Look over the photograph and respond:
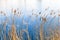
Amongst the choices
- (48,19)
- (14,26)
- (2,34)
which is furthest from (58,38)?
(2,34)

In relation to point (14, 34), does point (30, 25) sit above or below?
above

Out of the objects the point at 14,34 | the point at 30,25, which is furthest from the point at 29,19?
the point at 14,34

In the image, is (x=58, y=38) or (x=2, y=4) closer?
(x=58, y=38)

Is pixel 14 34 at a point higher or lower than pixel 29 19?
lower

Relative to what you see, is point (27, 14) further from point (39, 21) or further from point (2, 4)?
point (2, 4)

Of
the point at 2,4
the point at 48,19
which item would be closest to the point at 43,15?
the point at 48,19

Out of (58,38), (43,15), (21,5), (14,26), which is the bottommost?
(58,38)

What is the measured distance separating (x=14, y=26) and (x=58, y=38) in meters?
0.58

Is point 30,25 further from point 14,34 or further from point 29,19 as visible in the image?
point 14,34

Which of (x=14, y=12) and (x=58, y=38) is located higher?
(x=14, y=12)

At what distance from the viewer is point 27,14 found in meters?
1.91

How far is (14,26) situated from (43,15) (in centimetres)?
40

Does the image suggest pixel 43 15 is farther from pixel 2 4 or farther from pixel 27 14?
pixel 2 4

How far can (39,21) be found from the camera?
74.2 inches
